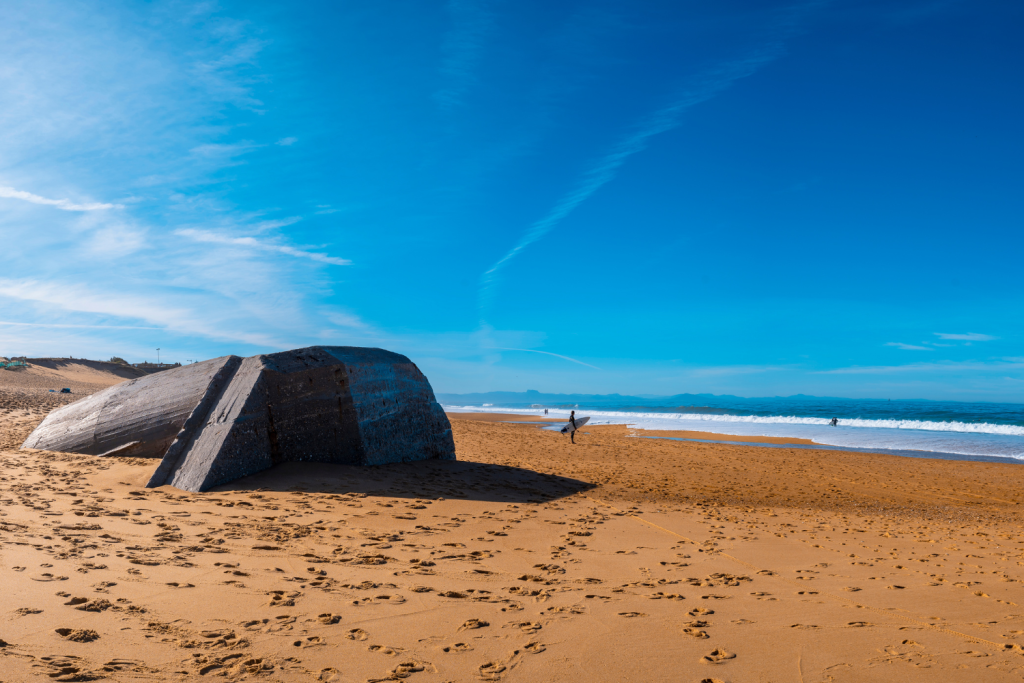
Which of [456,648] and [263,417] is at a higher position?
[263,417]

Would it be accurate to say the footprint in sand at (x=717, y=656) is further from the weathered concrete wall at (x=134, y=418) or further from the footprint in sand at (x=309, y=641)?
the weathered concrete wall at (x=134, y=418)

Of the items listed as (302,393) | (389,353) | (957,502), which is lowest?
(957,502)

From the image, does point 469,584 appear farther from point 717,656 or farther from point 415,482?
point 415,482

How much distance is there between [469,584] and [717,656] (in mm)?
2192

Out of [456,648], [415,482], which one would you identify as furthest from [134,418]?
[456,648]

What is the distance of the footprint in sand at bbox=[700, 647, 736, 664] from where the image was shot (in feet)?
11.5

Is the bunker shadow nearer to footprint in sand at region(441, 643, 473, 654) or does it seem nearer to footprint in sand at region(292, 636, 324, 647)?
footprint in sand at region(292, 636, 324, 647)

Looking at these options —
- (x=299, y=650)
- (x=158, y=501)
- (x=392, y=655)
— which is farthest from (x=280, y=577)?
(x=158, y=501)

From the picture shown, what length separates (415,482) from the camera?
939cm

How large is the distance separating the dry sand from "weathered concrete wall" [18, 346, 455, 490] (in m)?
0.51

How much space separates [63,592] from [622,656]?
13.3 feet

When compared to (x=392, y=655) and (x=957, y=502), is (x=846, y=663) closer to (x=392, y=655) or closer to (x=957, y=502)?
(x=392, y=655)

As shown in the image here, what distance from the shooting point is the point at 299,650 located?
3.37m

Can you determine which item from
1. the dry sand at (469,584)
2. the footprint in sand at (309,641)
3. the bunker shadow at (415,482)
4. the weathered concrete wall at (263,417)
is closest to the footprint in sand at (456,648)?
the dry sand at (469,584)
